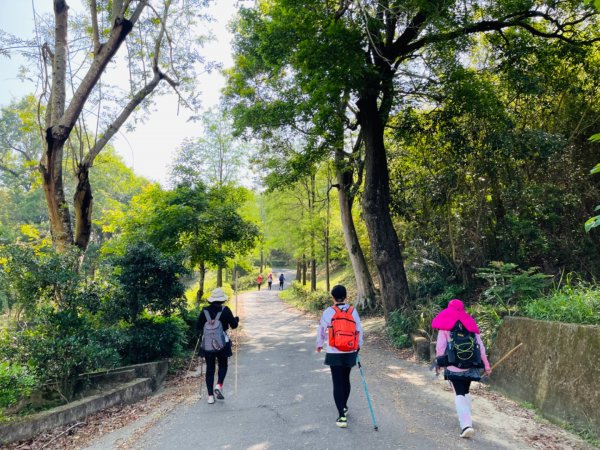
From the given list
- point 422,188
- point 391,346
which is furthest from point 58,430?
point 422,188

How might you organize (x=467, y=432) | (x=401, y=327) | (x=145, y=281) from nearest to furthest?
1. (x=467, y=432)
2. (x=145, y=281)
3. (x=401, y=327)

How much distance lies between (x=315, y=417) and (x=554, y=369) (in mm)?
3412

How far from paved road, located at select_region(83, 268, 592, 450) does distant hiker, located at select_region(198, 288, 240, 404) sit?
1.45 feet

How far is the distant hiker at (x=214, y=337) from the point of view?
252 inches

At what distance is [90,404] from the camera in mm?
6102

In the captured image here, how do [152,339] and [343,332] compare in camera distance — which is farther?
[152,339]

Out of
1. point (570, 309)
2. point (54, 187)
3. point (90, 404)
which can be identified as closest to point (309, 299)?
point (54, 187)

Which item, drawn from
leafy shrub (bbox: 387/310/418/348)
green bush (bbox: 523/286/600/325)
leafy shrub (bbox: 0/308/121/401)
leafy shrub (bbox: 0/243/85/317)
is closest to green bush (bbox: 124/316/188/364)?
leafy shrub (bbox: 0/308/121/401)

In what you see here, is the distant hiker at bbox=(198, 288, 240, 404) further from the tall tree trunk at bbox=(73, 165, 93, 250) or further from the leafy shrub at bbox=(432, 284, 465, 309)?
the leafy shrub at bbox=(432, 284, 465, 309)

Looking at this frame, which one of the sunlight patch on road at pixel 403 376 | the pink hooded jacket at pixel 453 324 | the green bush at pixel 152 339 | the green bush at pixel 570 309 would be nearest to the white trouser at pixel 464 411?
Answer: the pink hooded jacket at pixel 453 324

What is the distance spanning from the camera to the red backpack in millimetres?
5070

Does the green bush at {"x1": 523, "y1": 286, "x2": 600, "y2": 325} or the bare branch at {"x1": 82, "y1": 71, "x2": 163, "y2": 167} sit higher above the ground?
Answer: the bare branch at {"x1": 82, "y1": 71, "x2": 163, "y2": 167}

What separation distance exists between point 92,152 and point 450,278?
11.2 m

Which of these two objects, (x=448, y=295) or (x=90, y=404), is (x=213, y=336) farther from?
(x=448, y=295)
